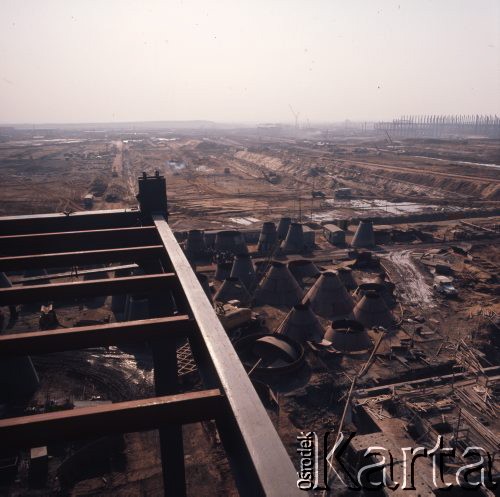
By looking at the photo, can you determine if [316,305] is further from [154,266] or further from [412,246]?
[412,246]

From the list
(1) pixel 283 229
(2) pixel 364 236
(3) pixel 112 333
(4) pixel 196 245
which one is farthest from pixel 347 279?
(3) pixel 112 333

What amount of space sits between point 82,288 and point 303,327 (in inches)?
537

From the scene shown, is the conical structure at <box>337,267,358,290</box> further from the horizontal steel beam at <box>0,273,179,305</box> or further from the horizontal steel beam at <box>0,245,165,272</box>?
the horizontal steel beam at <box>0,273,179,305</box>

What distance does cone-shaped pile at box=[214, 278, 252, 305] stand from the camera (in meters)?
22.8

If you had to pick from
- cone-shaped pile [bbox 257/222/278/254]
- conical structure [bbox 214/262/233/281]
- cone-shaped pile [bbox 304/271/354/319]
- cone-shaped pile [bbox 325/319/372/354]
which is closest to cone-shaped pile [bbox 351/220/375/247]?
cone-shaped pile [bbox 257/222/278/254]

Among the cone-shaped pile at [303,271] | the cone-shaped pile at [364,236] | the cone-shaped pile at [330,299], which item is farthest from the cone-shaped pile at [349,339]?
the cone-shaped pile at [364,236]

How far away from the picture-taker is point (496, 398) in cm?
1459

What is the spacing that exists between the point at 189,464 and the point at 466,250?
95.8 feet

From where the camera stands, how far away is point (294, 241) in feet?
108

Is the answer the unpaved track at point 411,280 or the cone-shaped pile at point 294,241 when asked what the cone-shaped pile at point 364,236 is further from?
the cone-shaped pile at point 294,241

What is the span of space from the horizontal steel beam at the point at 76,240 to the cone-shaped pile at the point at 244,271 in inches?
620

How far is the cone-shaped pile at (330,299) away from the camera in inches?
851

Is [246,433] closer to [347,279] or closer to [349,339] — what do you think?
[349,339]

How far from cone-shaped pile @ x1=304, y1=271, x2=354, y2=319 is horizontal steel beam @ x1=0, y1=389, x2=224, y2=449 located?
720 inches
